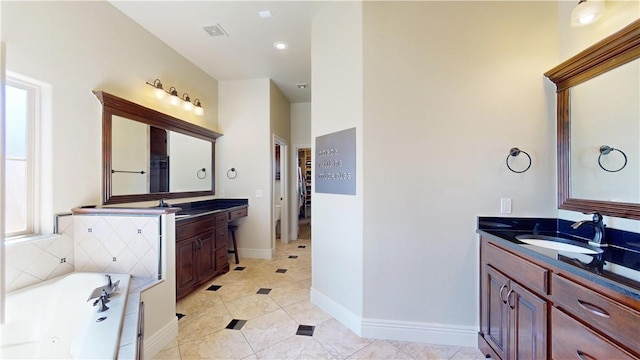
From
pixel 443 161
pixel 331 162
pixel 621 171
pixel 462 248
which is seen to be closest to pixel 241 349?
pixel 331 162

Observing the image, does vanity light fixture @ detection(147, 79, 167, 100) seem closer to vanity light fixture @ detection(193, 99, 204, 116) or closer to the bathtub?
vanity light fixture @ detection(193, 99, 204, 116)

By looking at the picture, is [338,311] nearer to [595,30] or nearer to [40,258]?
[40,258]

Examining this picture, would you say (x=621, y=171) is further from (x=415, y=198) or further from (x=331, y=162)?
(x=331, y=162)

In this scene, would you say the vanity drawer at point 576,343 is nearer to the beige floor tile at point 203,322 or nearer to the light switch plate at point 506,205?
the light switch plate at point 506,205

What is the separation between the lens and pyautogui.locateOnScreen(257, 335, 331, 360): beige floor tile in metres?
1.86

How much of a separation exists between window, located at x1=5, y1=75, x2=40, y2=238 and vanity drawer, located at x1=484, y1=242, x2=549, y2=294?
3360 mm

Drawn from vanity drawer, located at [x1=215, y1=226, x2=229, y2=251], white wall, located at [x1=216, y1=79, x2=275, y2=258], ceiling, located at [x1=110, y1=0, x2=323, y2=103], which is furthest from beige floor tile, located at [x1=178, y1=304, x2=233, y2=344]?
ceiling, located at [x1=110, y1=0, x2=323, y2=103]

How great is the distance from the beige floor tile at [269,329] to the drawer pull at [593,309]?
6.10 ft

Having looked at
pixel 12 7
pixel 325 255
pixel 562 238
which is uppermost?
pixel 12 7

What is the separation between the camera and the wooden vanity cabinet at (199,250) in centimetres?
270

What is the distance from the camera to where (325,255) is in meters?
2.57

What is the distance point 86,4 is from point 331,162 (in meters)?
2.55

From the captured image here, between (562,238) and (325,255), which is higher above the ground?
(562,238)

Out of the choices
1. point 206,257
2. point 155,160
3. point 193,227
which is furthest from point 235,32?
point 206,257
